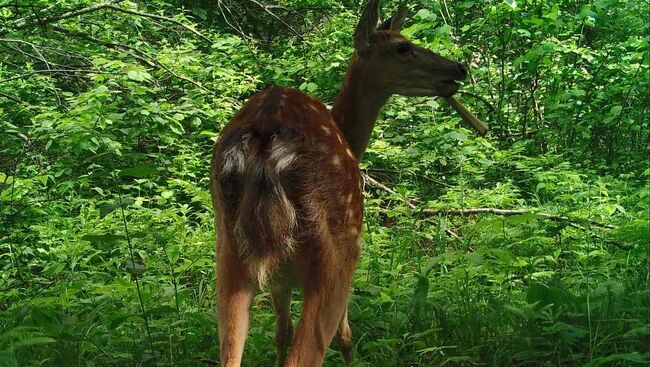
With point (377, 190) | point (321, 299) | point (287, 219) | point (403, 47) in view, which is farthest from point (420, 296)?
point (377, 190)

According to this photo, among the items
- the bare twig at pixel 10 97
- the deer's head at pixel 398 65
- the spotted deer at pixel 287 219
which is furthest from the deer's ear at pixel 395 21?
the bare twig at pixel 10 97

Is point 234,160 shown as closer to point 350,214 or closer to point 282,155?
point 282,155

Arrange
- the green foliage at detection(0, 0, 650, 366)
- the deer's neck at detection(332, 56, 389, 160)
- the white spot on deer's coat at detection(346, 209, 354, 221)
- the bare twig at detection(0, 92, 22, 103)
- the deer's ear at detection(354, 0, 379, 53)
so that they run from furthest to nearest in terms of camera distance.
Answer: the bare twig at detection(0, 92, 22, 103) → the deer's ear at detection(354, 0, 379, 53) → the deer's neck at detection(332, 56, 389, 160) → the green foliage at detection(0, 0, 650, 366) → the white spot on deer's coat at detection(346, 209, 354, 221)

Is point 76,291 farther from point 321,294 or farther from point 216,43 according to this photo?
point 216,43

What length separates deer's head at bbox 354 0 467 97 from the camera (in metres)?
4.94

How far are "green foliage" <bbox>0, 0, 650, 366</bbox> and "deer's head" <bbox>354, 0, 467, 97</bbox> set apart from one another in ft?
3.94

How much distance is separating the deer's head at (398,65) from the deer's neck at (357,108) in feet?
0.18

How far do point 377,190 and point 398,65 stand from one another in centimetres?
328

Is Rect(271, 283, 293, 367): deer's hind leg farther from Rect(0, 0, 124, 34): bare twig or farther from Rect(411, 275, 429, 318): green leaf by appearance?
Rect(0, 0, 124, 34): bare twig

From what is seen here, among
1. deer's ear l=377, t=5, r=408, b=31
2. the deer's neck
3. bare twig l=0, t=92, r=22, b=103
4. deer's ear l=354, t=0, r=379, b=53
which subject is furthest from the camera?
bare twig l=0, t=92, r=22, b=103

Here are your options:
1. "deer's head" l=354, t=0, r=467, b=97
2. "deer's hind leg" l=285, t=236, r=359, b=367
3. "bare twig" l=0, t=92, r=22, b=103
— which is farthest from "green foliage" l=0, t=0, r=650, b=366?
"deer's head" l=354, t=0, r=467, b=97

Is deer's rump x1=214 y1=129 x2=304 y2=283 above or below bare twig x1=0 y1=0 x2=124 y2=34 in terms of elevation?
below

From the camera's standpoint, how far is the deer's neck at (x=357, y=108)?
4777 millimetres

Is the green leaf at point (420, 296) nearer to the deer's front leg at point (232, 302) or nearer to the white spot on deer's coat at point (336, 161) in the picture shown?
the white spot on deer's coat at point (336, 161)
